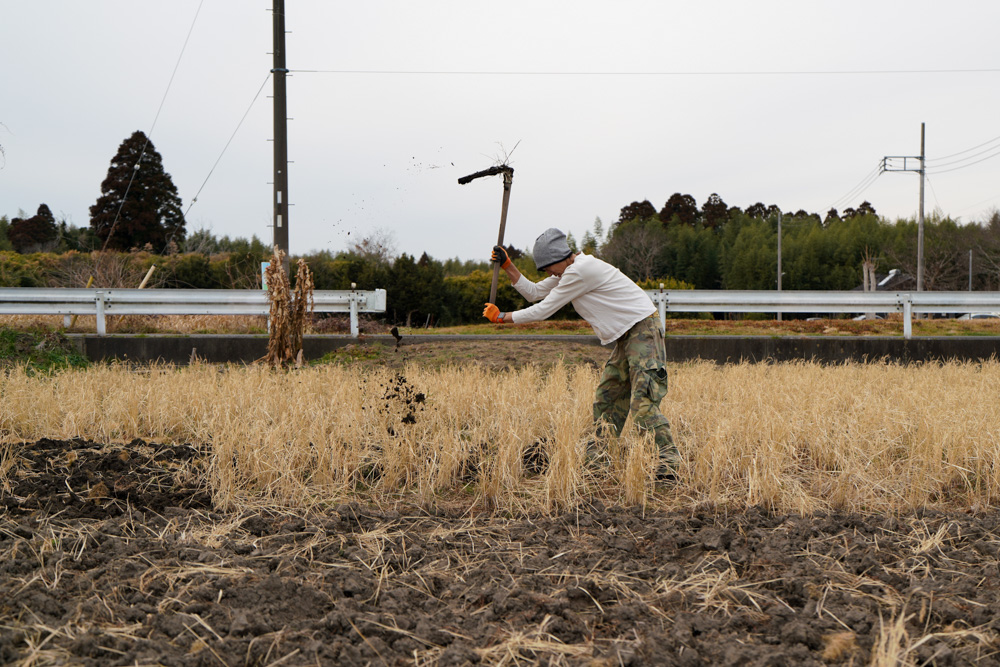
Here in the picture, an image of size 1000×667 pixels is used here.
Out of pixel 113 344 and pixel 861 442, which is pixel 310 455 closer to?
pixel 861 442

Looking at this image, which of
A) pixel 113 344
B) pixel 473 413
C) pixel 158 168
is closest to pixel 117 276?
pixel 113 344

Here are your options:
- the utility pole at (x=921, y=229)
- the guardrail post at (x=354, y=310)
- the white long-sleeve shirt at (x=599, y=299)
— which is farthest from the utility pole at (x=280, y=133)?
the utility pole at (x=921, y=229)

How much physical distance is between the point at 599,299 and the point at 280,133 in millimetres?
8918

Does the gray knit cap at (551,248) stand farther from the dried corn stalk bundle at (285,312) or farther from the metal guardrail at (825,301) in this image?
the metal guardrail at (825,301)

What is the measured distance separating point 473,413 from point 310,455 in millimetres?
1636

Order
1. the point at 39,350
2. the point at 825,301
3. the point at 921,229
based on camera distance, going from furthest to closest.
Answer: the point at 921,229
the point at 825,301
the point at 39,350

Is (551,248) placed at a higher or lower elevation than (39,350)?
higher

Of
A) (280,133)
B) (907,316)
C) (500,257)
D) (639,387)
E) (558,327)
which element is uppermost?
(280,133)

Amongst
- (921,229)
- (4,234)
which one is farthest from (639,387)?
(4,234)

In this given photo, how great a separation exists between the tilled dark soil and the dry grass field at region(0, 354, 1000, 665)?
12 mm

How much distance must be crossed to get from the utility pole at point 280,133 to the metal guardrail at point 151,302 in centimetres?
115

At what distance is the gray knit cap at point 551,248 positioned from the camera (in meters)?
4.91

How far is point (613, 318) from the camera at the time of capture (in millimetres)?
4938

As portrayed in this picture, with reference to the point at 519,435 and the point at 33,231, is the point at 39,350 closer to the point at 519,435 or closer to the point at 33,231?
the point at 519,435
